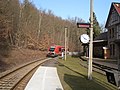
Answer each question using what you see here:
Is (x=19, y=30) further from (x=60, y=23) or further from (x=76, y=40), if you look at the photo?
(x=76, y=40)

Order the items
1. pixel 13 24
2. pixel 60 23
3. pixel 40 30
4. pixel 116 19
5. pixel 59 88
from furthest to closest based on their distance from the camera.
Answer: pixel 60 23
pixel 40 30
pixel 13 24
pixel 116 19
pixel 59 88

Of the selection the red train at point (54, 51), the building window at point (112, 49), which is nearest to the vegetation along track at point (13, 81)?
the building window at point (112, 49)

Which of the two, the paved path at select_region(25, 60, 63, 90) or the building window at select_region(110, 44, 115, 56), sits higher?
the building window at select_region(110, 44, 115, 56)

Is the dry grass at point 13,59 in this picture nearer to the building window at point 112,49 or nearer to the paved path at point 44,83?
the paved path at point 44,83

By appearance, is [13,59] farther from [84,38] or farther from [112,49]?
[84,38]

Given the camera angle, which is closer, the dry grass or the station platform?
the station platform

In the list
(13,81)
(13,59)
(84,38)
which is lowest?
(13,81)

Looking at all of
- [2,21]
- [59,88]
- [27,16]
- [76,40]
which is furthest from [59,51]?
[59,88]

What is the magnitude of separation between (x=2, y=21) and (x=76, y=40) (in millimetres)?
70724

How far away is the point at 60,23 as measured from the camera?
4087 inches

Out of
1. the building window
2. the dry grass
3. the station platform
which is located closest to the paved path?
the station platform

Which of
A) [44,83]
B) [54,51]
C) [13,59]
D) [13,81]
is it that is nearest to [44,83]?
[44,83]

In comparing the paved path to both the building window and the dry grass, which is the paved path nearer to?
the dry grass

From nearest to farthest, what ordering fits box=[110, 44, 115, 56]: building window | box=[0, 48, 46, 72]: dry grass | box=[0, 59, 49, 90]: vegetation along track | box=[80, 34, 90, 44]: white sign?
box=[0, 59, 49, 90]: vegetation along track → box=[80, 34, 90, 44]: white sign → box=[0, 48, 46, 72]: dry grass → box=[110, 44, 115, 56]: building window
